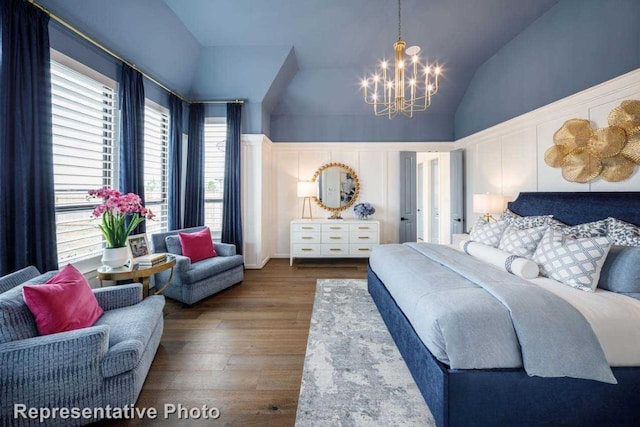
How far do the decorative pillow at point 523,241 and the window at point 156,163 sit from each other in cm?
434

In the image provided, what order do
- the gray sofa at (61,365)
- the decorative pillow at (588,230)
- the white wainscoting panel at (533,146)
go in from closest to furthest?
the gray sofa at (61,365) → the decorative pillow at (588,230) → the white wainscoting panel at (533,146)

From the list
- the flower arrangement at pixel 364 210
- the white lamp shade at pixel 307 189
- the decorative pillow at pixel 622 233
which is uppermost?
the white lamp shade at pixel 307 189

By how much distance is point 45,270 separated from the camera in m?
2.12

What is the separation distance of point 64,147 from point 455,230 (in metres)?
5.80

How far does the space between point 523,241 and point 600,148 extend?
1.27 m

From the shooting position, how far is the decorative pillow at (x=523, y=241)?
2414mm

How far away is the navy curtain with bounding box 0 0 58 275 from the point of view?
189 cm

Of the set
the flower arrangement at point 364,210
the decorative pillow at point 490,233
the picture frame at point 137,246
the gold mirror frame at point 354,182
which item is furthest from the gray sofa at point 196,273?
the decorative pillow at point 490,233

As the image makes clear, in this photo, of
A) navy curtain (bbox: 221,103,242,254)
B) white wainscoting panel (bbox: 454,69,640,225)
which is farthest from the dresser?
white wainscoting panel (bbox: 454,69,640,225)

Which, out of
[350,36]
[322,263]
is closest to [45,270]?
[322,263]

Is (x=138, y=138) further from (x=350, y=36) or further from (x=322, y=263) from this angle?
(x=322, y=263)

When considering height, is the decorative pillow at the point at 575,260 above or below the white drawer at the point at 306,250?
above

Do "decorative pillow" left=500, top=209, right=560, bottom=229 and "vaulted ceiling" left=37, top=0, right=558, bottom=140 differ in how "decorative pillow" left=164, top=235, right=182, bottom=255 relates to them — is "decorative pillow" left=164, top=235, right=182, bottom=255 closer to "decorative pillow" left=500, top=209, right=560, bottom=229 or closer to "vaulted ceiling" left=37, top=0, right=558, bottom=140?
"vaulted ceiling" left=37, top=0, right=558, bottom=140

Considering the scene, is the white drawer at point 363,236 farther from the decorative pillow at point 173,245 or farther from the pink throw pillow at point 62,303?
the pink throw pillow at point 62,303
